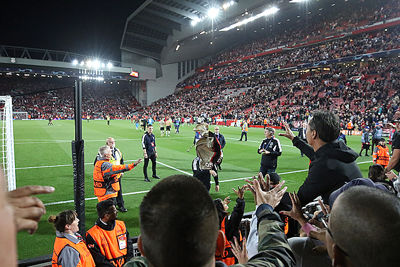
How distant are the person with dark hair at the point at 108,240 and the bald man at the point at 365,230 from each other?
3268mm

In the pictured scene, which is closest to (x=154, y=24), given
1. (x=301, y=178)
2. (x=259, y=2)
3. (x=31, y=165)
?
(x=259, y=2)

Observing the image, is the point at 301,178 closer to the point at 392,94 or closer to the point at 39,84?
the point at 392,94

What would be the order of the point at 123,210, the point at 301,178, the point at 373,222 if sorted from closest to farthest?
the point at 373,222 < the point at 123,210 < the point at 301,178

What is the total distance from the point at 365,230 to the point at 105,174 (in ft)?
18.7

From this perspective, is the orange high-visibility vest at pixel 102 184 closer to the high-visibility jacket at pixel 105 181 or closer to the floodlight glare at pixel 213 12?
the high-visibility jacket at pixel 105 181

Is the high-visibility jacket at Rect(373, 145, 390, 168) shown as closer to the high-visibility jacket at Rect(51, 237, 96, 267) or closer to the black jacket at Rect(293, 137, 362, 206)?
the black jacket at Rect(293, 137, 362, 206)

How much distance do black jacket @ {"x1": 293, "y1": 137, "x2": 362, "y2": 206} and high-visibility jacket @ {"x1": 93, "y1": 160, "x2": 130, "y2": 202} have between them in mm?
4483

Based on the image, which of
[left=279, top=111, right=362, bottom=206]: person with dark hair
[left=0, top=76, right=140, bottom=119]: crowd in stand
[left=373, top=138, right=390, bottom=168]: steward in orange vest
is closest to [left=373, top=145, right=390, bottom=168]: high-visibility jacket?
[left=373, top=138, right=390, bottom=168]: steward in orange vest

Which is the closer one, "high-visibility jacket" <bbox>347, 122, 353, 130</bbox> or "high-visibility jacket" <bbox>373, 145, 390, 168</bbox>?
"high-visibility jacket" <bbox>373, 145, 390, 168</bbox>

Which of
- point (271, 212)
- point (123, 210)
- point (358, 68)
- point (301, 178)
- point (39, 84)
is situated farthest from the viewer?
point (39, 84)

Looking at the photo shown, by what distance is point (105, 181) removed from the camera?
20.6 ft

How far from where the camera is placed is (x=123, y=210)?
297 inches

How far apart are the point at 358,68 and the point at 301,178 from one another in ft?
136

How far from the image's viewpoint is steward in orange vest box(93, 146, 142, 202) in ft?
20.1
